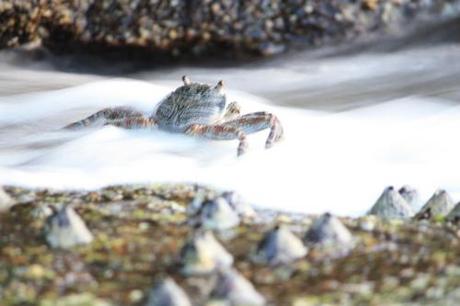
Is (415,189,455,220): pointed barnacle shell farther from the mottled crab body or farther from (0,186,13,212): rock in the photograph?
the mottled crab body

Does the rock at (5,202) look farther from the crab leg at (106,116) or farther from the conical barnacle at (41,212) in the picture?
the crab leg at (106,116)

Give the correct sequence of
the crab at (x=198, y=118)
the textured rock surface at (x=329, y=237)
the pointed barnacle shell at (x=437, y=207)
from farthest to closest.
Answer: the crab at (x=198, y=118) → the pointed barnacle shell at (x=437, y=207) → the textured rock surface at (x=329, y=237)

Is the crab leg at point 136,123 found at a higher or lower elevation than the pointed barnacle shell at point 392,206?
lower

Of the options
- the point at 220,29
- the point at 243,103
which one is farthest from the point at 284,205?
the point at 220,29

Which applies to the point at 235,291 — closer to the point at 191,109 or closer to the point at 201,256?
the point at 201,256

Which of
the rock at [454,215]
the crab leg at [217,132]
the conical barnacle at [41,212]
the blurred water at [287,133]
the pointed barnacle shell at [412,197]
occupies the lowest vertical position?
the blurred water at [287,133]

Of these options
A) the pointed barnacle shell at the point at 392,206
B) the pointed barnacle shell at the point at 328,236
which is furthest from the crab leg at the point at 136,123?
the pointed barnacle shell at the point at 328,236
